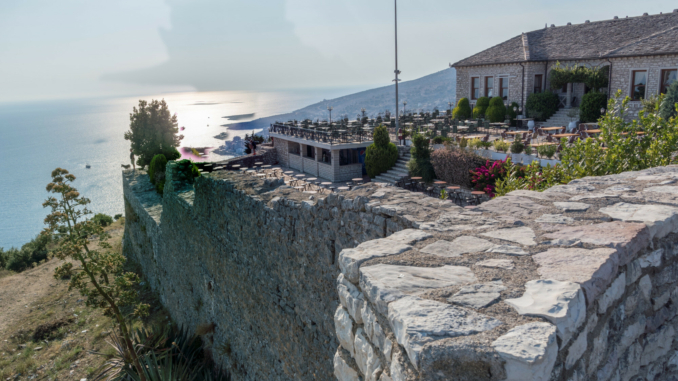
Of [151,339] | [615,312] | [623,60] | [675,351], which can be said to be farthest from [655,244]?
[623,60]

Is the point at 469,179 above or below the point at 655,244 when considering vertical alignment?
below

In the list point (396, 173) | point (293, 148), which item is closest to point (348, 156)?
point (396, 173)

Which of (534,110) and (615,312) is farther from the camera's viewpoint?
(534,110)

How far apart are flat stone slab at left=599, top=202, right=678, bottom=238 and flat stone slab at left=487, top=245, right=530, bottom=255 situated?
2.47 feet

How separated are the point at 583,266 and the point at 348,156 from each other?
21938 mm

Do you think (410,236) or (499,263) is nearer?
(499,263)

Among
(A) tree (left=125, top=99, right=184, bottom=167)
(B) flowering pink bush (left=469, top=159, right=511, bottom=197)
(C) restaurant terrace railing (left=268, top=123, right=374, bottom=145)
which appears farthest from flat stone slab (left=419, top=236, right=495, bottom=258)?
(A) tree (left=125, top=99, right=184, bottom=167)

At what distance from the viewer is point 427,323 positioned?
1.83 metres

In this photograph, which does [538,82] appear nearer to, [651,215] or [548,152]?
[548,152]

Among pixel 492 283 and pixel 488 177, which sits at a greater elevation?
pixel 492 283

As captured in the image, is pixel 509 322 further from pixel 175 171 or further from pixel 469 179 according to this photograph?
pixel 469 179

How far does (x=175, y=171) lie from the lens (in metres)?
12.3

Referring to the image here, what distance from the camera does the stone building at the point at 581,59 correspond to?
68.9 feet

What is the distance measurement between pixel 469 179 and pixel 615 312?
14528 millimetres
